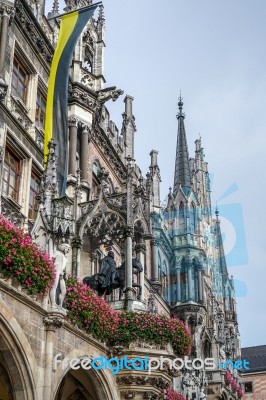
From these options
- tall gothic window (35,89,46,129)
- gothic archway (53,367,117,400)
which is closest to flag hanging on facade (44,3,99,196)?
tall gothic window (35,89,46,129)

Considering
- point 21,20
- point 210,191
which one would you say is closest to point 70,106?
point 21,20

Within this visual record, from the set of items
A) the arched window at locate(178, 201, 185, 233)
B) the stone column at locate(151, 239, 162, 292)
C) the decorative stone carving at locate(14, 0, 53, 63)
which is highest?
the arched window at locate(178, 201, 185, 233)

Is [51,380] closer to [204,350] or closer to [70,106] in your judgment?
[70,106]

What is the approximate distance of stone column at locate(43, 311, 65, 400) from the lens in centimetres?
1538

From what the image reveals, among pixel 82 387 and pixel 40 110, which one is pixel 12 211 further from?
pixel 82 387

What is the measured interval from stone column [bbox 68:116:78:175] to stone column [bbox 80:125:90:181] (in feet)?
1.74

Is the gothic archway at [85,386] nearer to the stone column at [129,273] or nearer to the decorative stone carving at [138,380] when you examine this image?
the decorative stone carving at [138,380]

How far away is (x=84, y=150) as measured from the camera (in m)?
24.9

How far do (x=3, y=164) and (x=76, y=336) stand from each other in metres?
5.45

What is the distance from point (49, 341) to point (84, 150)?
10439mm

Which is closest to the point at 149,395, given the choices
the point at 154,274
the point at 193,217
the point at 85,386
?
the point at 85,386

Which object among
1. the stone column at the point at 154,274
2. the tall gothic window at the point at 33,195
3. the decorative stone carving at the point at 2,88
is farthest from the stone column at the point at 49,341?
the stone column at the point at 154,274

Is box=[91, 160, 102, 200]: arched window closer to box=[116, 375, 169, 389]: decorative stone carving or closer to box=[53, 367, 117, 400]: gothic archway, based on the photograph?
box=[53, 367, 117, 400]: gothic archway

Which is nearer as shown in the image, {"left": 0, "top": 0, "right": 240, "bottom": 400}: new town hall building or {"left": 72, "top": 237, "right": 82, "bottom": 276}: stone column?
{"left": 0, "top": 0, "right": 240, "bottom": 400}: new town hall building
